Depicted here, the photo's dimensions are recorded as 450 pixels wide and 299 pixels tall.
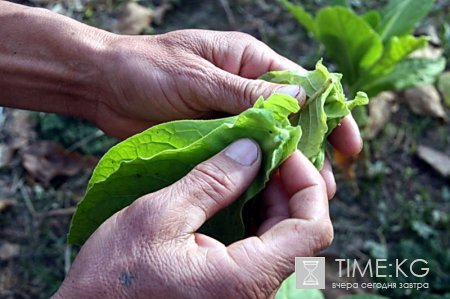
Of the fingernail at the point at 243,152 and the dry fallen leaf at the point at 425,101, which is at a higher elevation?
the fingernail at the point at 243,152

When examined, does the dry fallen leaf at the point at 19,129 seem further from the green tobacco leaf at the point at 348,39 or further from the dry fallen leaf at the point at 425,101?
the dry fallen leaf at the point at 425,101

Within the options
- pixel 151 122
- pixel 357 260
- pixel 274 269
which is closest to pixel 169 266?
pixel 274 269

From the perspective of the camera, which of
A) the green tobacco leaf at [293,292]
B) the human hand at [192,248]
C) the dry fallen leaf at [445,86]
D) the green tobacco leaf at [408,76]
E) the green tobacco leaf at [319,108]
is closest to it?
the human hand at [192,248]

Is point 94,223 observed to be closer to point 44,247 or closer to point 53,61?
point 53,61

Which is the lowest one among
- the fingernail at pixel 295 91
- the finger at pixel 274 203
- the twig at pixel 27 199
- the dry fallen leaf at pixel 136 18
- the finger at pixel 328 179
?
the twig at pixel 27 199

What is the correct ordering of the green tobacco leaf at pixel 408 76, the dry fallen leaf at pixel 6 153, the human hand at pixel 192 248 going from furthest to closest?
the dry fallen leaf at pixel 6 153 < the green tobacco leaf at pixel 408 76 < the human hand at pixel 192 248

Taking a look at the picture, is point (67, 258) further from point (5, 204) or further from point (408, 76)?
point (408, 76)

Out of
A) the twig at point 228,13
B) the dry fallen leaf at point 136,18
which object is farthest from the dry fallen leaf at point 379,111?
the dry fallen leaf at point 136,18
